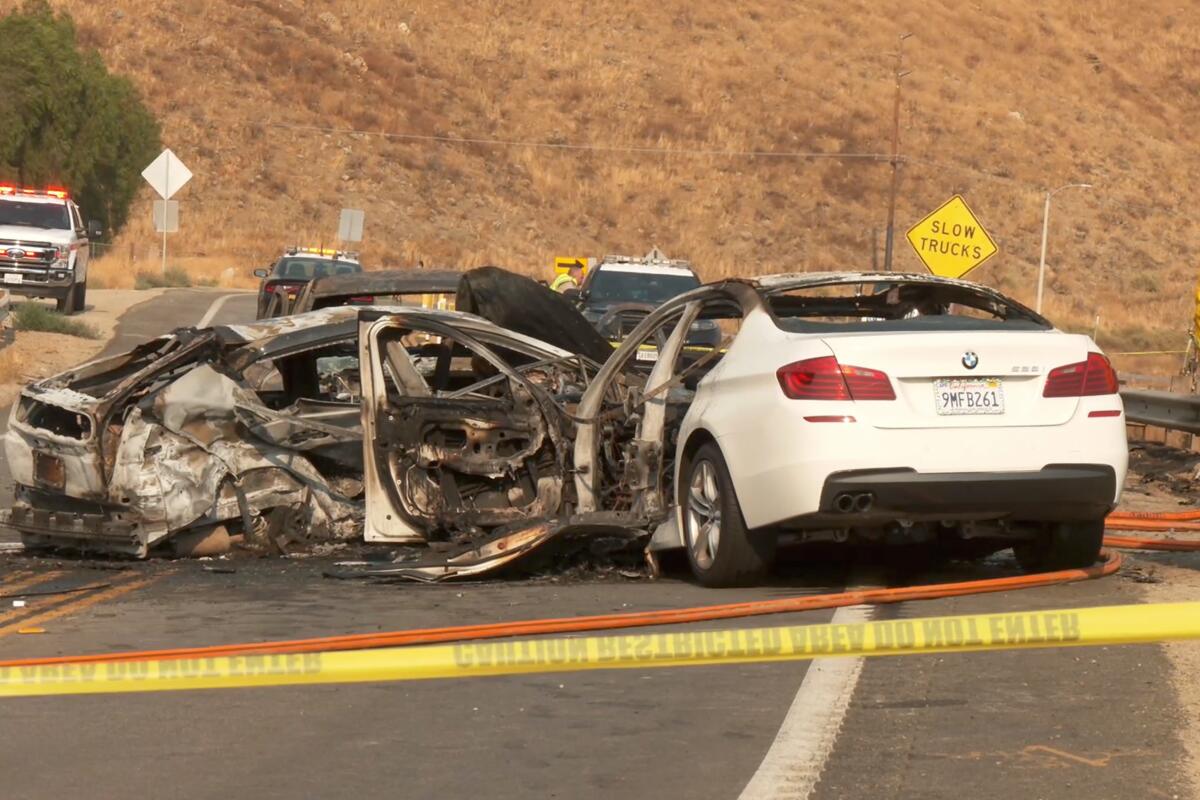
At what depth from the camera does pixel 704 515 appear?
8.95 metres

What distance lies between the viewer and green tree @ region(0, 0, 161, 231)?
50.7 metres

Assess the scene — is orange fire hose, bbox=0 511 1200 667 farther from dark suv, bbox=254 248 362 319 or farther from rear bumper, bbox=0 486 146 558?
dark suv, bbox=254 248 362 319

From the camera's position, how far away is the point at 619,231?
2908 inches

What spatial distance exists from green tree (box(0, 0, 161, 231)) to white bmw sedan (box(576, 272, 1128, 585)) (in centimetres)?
4436

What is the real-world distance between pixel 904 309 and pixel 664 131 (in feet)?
233

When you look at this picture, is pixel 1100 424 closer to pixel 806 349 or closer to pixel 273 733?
pixel 806 349

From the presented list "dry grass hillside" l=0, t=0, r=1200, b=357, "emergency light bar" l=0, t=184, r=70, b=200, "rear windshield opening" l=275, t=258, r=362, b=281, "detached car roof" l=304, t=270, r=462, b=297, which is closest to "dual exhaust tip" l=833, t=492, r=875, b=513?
"detached car roof" l=304, t=270, r=462, b=297

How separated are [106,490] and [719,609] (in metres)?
3.72

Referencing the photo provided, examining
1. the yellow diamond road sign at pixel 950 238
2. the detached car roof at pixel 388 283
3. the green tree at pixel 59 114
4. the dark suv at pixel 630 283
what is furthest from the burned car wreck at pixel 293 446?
the green tree at pixel 59 114

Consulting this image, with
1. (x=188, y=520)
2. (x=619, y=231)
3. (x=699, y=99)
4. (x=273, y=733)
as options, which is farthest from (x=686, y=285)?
(x=699, y=99)

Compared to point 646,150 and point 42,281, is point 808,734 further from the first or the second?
point 646,150

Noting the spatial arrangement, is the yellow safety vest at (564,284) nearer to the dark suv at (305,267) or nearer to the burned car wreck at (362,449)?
the dark suv at (305,267)

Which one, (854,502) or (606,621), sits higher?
(854,502)

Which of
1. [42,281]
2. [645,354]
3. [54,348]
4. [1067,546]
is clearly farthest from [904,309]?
[42,281]
